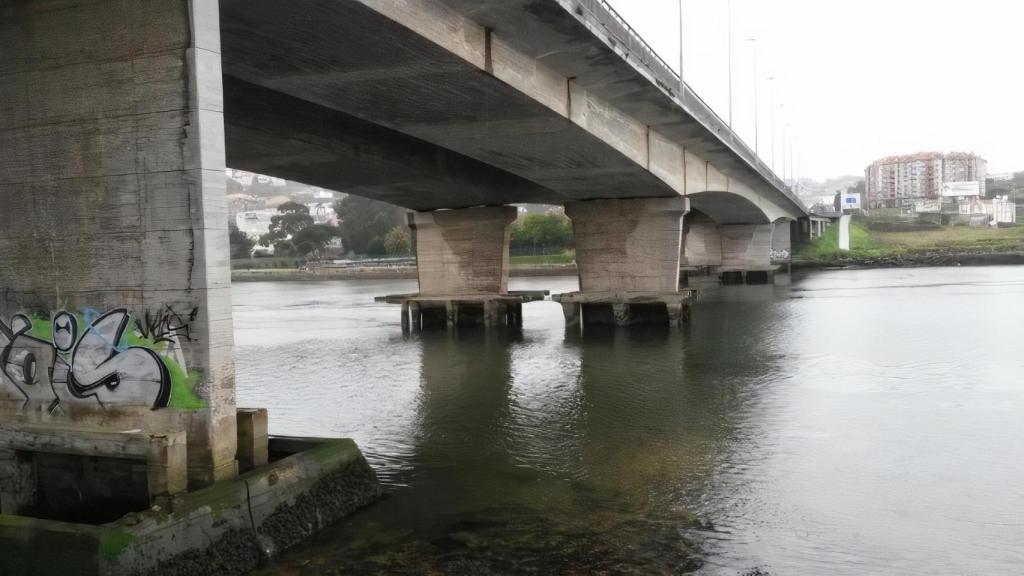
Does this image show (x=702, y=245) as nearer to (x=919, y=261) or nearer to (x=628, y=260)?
(x=919, y=261)

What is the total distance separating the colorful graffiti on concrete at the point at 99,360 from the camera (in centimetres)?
902

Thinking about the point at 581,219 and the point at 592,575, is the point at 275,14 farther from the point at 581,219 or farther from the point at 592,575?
the point at 581,219

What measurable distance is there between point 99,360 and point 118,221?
Result: 1.57m

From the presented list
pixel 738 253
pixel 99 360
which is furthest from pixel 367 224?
pixel 99 360

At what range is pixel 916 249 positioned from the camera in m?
92.1

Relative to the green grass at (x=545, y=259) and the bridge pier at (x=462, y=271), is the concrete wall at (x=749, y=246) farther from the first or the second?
the bridge pier at (x=462, y=271)

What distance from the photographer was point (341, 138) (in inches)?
928

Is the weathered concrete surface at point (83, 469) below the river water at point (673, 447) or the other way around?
the other way around

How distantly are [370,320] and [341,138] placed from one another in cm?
1862

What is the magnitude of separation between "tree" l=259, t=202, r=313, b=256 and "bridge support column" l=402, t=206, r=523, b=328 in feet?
347

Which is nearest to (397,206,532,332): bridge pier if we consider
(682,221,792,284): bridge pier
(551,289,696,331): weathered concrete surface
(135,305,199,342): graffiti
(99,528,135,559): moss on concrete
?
(551,289,696,331): weathered concrete surface

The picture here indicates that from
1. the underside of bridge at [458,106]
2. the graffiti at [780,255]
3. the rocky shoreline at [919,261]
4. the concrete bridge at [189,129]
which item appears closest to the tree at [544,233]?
the graffiti at [780,255]

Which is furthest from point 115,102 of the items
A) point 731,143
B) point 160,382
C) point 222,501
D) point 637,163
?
point 731,143

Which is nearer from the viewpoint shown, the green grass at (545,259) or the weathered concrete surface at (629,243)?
the weathered concrete surface at (629,243)
